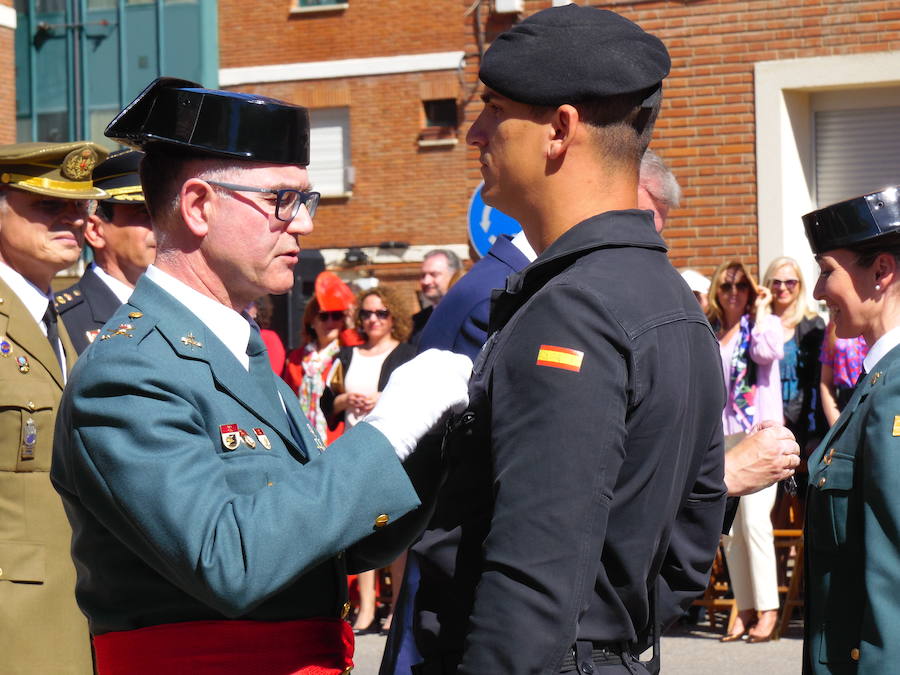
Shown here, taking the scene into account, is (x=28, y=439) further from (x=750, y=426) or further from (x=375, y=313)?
(x=375, y=313)

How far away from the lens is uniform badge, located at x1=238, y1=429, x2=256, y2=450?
7.80ft

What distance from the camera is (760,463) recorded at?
101 inches

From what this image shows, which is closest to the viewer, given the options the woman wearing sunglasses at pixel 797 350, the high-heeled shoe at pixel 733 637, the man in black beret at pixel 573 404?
the man in black beret at pixel 573 404

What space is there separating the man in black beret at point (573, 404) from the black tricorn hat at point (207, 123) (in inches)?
17.2

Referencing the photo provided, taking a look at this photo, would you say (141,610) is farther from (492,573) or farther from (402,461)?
(492,573)

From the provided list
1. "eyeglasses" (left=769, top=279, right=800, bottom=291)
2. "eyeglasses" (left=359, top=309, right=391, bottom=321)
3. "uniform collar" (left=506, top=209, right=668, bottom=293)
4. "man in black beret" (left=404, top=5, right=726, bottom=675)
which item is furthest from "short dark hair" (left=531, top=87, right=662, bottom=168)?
"eyeglasses" (left=359, top=309, right=391, bottom=321)

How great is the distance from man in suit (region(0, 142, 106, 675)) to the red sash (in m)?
1.38

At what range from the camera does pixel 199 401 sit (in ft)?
7.70

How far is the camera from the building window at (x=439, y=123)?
29.1 metres

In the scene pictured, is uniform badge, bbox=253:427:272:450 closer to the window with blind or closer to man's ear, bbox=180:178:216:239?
man's ear, bbox=180:178:216:239

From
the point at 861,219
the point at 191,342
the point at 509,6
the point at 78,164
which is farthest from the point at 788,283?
the point at 191,342

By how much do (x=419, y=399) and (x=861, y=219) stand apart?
1.98 metres

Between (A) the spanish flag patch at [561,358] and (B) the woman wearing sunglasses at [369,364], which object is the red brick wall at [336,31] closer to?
(B) the woman wearing sunglasses at [369,364]

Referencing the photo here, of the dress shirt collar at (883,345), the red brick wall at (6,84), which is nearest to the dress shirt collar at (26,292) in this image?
the dress shirt collar at (883,345)
